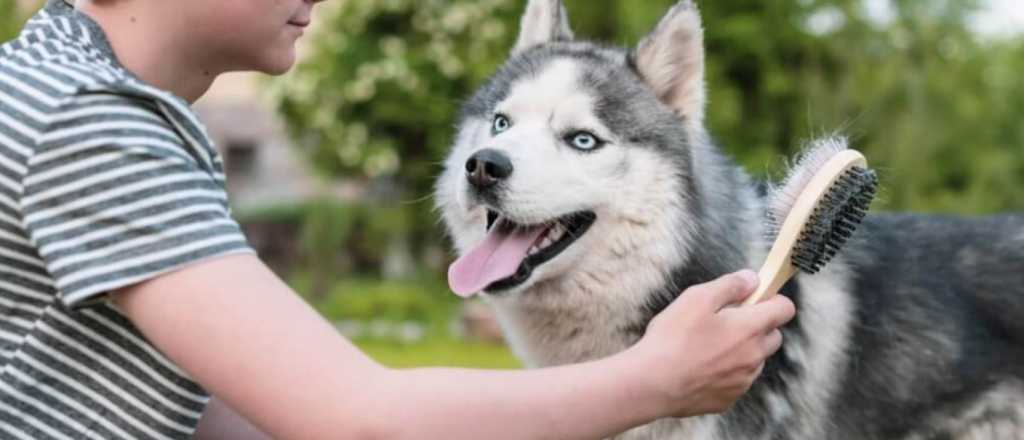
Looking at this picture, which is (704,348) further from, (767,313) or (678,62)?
(678,62)

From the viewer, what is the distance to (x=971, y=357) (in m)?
3.89

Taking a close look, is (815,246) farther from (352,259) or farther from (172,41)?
(352,259)

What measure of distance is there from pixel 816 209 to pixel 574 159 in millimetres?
1349

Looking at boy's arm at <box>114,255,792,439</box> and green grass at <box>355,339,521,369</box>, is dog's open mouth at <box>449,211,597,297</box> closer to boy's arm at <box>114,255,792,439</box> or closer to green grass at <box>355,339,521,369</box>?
boy's arm at <box>114,255,792,439</box>

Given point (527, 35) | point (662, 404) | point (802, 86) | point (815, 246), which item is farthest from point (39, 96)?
point (802, 86)

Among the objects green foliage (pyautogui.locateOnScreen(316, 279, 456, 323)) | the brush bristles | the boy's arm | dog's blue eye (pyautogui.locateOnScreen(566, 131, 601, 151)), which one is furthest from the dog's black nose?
green foliage (pyautogui.locateOnScreen(316, 279, 456, 323))

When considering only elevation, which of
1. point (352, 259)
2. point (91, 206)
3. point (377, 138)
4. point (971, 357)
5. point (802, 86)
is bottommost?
point (352, 259)

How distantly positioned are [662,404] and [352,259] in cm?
2359

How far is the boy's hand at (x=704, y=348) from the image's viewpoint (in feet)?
5.66

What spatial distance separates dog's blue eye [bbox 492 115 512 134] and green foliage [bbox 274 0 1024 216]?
32.3 feet

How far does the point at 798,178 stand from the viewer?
2.33m

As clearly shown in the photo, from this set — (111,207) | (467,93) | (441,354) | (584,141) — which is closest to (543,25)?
(584,141)

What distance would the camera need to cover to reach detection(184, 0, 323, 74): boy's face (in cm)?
183

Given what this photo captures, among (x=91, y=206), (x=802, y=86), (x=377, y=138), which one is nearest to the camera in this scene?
(x=91, y=206)
